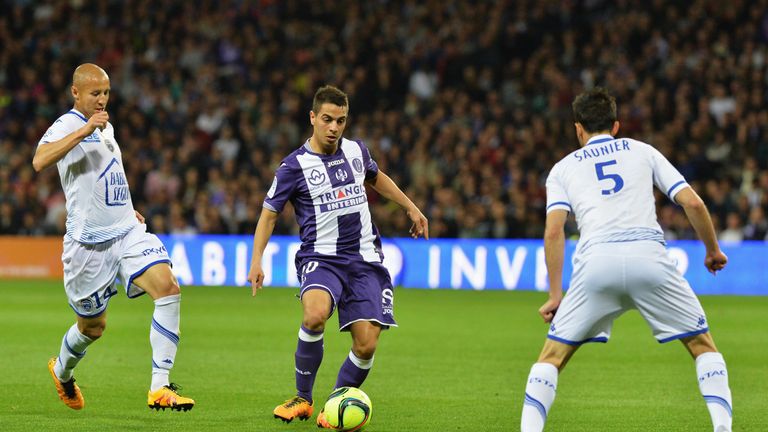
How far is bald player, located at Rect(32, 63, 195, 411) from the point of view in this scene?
7.76m

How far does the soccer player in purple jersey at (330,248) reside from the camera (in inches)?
301

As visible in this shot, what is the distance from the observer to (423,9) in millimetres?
25500

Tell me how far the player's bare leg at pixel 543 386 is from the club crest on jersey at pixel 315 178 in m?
2.23

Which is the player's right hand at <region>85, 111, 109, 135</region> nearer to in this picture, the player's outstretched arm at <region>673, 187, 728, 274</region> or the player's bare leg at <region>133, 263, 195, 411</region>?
the player's bare leg at <region>133, 263, 195, 411</region>

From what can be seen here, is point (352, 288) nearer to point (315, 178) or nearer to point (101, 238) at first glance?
point (315, 178)

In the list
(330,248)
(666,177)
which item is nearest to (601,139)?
(666,177)

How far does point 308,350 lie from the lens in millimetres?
7652

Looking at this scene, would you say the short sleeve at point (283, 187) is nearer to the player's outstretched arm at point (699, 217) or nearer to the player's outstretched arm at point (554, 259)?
the player's outstretched arm at point (554, 259)

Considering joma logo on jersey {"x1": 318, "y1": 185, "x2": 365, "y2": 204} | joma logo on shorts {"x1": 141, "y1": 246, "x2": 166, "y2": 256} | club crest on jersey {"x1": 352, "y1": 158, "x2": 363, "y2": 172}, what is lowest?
joma logo on shorts {"x1": 141, "y1": 246, "x2": 166, "y2": 256}

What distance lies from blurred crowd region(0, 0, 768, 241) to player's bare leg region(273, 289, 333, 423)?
1309 cm

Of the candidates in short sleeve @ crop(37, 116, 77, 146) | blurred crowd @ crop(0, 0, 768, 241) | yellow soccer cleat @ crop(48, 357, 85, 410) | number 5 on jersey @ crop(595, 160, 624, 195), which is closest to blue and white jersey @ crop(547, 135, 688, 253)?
number 5 on jersey @ crop(595, 160, 624, 195)

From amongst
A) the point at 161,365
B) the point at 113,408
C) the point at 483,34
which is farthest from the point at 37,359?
the point at 483,34

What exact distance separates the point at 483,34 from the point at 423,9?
1653 millimetres

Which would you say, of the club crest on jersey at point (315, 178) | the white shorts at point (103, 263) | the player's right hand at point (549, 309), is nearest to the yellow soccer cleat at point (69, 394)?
the white shorts at point (103, 263)
